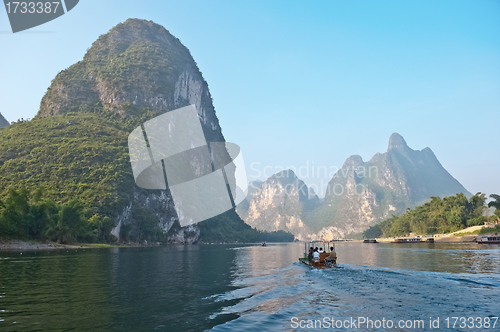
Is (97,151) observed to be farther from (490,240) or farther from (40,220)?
(490,240)

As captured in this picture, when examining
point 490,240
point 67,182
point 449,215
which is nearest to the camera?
point 490,240

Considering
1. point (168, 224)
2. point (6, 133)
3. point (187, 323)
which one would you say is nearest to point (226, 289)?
point (187, 323)

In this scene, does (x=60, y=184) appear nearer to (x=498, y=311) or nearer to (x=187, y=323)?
(x=187, y=323)

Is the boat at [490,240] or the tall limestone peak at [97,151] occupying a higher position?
the tall limestone peak at [97,151]

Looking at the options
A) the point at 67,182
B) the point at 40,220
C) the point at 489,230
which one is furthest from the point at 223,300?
the point at 489,230

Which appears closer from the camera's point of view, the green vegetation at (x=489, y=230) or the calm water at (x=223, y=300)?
the calm water at (x=223, y=300)

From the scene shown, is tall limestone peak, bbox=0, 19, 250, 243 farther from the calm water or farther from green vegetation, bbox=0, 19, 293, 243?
the calm water

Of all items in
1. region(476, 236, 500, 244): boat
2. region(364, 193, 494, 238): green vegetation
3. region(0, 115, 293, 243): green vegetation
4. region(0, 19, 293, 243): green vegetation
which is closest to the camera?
region(0, 115, 293, 243): green vegetation

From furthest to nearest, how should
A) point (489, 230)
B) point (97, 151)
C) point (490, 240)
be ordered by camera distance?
point (97, 151)
point (489, 230)
point (490, 240)

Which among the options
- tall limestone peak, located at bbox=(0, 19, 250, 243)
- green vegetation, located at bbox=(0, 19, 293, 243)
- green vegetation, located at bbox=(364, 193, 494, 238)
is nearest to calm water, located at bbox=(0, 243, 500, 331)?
green vegetation, located at bbox=(0, 19, 293, 243)

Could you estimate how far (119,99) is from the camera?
18638 centimetres

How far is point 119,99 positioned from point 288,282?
18658 cm

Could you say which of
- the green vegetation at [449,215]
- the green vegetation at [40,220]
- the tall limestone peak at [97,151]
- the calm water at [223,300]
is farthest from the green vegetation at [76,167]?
the green vegetation at [449,215]

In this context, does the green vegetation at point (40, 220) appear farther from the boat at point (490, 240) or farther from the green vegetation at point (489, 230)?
the green vegetation at point (489, 230)
